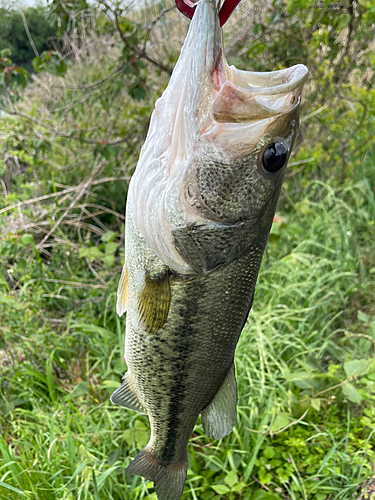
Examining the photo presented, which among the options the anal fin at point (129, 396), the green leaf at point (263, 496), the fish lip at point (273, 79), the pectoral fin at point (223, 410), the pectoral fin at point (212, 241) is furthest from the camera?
the green leaf at point (263, 496)

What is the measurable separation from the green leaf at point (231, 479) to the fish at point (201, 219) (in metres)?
0.85

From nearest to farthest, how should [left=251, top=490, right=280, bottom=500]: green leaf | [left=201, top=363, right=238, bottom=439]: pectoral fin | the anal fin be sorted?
[left=201, top=363, right=238, bottom=439]: pectoral fin, the anal fin, [left=251, top=490, right=280, bottom=500]: green leaf

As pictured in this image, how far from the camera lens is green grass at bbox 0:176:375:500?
1.99 m

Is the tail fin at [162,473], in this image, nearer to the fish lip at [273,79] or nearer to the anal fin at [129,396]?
the anal fin at [129,396]

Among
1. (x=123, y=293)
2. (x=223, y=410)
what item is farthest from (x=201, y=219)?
Result: (x=223, y=410)

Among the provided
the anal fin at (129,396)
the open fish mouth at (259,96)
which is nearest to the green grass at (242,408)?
the anal fin at (129,396)

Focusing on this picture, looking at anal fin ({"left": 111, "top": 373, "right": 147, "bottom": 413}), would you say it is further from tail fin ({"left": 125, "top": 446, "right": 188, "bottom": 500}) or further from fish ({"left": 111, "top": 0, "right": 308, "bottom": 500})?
tail fin ({"left": 125, "top": 446, "right": 188, "bottom": 500})

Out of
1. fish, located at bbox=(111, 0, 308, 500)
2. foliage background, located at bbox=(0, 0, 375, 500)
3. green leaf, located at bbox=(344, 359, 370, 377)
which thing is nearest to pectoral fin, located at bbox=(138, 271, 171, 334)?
fish, located at bbox=(111, 0, 308, 500)

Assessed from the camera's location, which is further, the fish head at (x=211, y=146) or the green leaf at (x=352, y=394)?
→ the green leaf at (x=352, y=394)

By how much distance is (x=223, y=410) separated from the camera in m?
1.17

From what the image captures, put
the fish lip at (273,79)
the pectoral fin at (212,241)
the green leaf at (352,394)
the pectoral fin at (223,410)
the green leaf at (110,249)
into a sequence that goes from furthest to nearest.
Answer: the green leaf at (110,249) → the green leaf at (352,394) → the pectoral fin at (223,410) → the pectoral fin at (212,241) → the fish lip at (273,79)

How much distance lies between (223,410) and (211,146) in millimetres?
865

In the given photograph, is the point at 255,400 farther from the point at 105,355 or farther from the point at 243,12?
the point at 243,12

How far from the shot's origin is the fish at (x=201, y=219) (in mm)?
843
